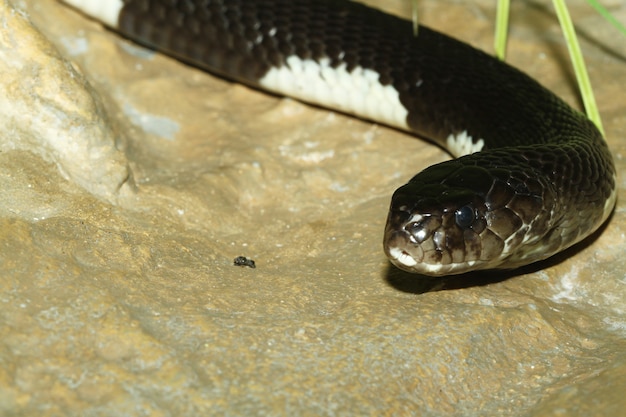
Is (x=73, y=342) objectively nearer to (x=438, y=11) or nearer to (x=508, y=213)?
(x=508, y=213)

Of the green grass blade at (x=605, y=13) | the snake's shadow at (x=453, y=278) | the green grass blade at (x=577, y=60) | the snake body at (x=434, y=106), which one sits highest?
the green grass blade at (x=605, y=13)

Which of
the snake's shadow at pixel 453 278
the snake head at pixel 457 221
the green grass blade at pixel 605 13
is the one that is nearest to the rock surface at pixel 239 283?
the snake's shadow at pixel 453 278

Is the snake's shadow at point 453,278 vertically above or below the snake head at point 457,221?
below

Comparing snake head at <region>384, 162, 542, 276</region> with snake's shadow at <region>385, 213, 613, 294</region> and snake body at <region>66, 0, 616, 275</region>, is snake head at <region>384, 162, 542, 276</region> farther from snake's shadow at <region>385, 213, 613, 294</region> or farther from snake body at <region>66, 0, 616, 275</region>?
snake's shadow at <region>385, 213, 613, 294</region>

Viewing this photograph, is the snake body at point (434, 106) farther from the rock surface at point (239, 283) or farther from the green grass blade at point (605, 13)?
the green grass blade at point (605, 13)

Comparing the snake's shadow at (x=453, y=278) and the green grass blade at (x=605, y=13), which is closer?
the snake's shadow at (x=453, y=278)

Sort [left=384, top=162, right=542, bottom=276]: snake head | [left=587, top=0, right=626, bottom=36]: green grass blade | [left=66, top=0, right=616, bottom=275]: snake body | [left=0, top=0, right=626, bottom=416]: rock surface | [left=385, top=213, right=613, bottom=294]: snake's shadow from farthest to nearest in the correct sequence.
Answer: [left=587, top=0, right=626, bottom=36]: green grass blade
[left=385, top=213, right=613, bottom=294]: snake's shadow
[left=66, top=0, right=616, bottom=275]: snake body
[left=384, top=162, right=542, bottom=276]: snake head
[left=0, top=0, right=626, bottom=416]: rock surface

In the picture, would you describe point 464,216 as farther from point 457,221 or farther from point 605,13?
point 605,13

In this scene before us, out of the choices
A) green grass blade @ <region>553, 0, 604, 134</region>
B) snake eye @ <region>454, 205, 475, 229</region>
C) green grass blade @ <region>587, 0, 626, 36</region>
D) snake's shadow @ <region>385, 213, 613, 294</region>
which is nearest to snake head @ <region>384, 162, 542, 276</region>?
snake eye @ <region>454, 205, 475, 229</region>
